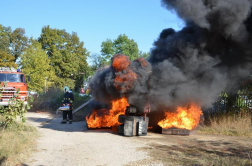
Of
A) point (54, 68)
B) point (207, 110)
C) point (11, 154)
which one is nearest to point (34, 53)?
point (54, 68)

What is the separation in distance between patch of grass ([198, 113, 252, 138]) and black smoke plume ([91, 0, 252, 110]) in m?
1.67

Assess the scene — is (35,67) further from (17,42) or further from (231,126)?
(231,126)

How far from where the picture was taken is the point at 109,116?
12.3 m

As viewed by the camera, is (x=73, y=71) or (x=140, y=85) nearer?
(x=140, y=85)

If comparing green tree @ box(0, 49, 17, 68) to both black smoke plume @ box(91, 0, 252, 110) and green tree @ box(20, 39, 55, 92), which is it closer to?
green tree @ box(20, 39, 55, 92)

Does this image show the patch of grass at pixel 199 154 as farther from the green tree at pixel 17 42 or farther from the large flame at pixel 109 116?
the green tree at pixel 17 42

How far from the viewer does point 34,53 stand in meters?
34.3

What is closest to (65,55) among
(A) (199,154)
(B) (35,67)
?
(B) (35,67)

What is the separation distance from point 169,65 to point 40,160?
5990 mm

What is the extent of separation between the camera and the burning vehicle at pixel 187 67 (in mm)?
10320

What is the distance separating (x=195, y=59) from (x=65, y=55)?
129ft

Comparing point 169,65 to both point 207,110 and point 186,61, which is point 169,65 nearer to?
point 186,61

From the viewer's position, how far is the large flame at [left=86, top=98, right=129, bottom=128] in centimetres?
1220

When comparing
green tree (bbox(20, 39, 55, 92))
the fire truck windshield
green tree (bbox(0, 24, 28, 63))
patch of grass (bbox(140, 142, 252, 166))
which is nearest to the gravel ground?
patch of grass (bbox(140, 142, 252, 166))
